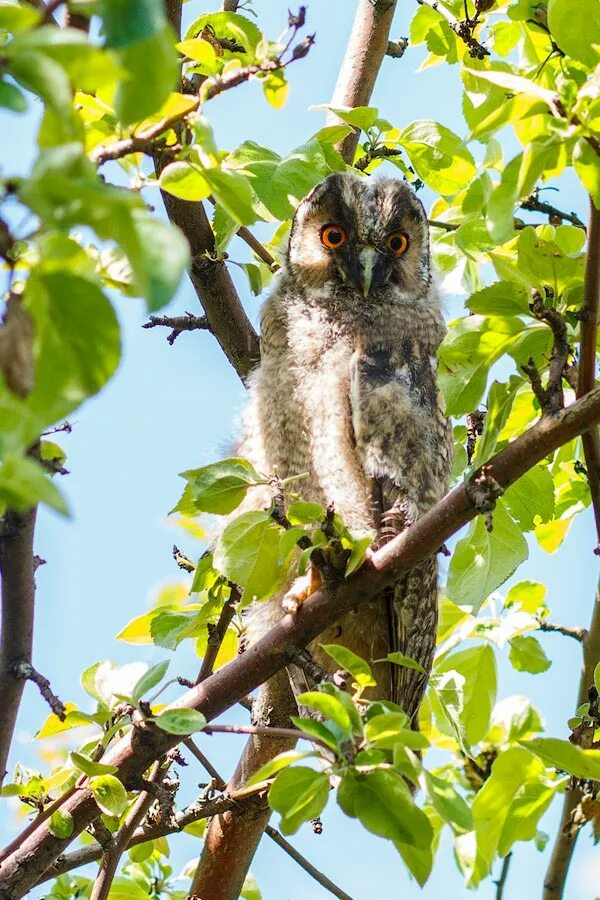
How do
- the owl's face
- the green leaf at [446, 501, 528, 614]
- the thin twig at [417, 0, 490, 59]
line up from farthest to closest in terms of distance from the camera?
the owl's face, the thin twig at [417, 0, 490, 59], the green leaf at [446, 501, 528, 614]

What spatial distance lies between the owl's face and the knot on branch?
169 cm

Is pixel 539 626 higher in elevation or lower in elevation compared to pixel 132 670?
higher

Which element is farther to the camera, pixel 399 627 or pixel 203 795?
pixel 399 627

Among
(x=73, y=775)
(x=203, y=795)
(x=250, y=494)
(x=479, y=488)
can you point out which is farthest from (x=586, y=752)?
(x=250, y=494)

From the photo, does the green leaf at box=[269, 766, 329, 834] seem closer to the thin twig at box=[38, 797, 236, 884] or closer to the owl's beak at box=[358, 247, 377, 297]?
the thin twig at box=[38, 797, 236, 884]

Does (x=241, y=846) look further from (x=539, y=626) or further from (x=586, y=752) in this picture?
(x=586, y=752)

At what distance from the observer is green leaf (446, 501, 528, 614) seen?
2301mm

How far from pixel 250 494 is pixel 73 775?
1.17 m

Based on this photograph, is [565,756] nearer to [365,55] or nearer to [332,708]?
[332,708]

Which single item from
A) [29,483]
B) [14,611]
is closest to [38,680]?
[14,611]

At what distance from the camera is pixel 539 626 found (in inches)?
125

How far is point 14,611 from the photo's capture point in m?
1.92

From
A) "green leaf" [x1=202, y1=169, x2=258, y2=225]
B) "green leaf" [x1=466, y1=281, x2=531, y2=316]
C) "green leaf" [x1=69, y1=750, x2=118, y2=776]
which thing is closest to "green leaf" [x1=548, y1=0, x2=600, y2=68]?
"green leaf" [x1=466, y1=281, x2=531, y2=316]

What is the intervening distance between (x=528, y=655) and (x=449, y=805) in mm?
1286
